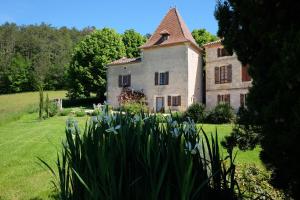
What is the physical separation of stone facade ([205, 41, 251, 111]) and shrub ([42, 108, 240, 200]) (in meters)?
26.6

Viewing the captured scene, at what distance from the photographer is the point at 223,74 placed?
31.7 metres

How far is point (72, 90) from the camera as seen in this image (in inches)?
1772

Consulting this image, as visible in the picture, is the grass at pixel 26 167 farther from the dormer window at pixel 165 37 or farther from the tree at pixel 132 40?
the tree at pixel 132 40

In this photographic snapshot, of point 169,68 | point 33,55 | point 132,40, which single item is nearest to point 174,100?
point 169,68

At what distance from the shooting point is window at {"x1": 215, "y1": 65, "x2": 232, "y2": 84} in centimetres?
3117

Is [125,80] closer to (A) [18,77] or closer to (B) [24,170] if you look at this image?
(B) [24,170]

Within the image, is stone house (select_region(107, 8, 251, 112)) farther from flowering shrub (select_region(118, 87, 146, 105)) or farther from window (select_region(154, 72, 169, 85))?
flowering shrub (select_region(118, 87, 146, 105))

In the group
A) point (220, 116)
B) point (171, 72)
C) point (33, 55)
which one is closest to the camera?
point (220, 116)

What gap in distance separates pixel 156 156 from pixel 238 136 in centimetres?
120

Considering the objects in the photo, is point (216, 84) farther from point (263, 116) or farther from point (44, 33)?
point (44, 33)

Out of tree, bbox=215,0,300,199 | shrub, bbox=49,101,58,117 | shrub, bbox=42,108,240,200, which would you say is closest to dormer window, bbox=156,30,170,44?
shrub, bbox=49,101,58,117

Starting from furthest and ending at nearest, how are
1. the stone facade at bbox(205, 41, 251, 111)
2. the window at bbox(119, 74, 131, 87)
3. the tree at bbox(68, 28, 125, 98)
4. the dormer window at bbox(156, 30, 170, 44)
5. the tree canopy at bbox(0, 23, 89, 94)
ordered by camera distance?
the tree canopy at bbox(0, 23, 89, 94) → the tree at bbox(68, 28, 125, 98) → the window at bbox(119, 74, 131, 87) → the dormer window at bbox(156, 30, 170, 44) → the stone facade at bbox(205, 41, 251, 111)

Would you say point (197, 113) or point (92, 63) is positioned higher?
point (92, 63)

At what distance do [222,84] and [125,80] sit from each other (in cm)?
1051
